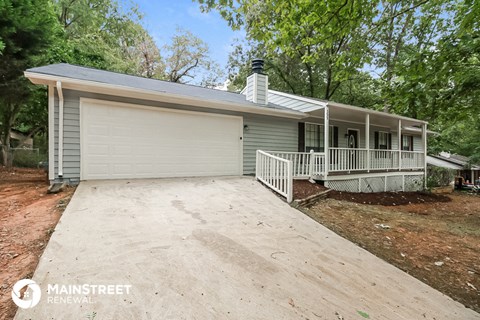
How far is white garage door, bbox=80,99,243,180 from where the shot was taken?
6.06m

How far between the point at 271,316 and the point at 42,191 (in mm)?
5730

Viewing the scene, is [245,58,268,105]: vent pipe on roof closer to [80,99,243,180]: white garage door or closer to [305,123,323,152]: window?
[80,99,243,180]: white garage door

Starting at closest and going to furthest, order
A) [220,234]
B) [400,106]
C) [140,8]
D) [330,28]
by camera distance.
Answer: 1. [220,234]
2. [330,28]
3. [400,106]
4. [140,8]

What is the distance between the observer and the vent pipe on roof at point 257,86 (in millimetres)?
9398

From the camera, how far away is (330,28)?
15.4 ft

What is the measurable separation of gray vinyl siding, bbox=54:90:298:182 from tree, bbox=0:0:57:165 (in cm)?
361

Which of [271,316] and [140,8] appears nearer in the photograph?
[271,316]

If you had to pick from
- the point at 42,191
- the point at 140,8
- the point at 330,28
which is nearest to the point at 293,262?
the point at 330,28

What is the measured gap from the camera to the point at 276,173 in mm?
6391

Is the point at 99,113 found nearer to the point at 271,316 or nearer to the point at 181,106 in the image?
the point at 181,106

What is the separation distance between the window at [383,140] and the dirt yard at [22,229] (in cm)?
1375

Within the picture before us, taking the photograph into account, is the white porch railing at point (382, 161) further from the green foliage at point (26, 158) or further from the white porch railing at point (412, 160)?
the green foliage at point (26, 158)

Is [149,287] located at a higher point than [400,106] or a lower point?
lower
